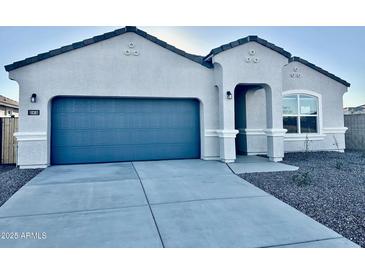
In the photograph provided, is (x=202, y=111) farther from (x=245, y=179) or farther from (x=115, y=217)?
(x=115, y=217)

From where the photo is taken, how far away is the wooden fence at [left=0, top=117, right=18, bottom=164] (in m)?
9.38

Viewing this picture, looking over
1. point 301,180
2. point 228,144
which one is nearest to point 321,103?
point 228,144

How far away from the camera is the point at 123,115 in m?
9.15

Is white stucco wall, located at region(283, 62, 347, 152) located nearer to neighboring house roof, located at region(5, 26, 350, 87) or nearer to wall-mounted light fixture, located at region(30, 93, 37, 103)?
neighboring house roof, located at region(5, 26, 350, 87)

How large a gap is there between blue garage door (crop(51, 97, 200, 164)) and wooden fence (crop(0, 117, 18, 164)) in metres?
2.29

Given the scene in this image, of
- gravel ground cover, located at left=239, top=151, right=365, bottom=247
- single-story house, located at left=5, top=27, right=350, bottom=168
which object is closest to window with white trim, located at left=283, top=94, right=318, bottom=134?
single-story house, located at left=5, top=27, right=350, bottom=168

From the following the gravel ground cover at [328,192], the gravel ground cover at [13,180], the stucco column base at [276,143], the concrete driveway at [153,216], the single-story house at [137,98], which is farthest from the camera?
the stucco column base at [276,143]

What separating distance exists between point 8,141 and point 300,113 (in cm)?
1303

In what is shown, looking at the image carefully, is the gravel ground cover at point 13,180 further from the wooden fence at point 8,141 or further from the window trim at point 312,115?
the window trim at point 312,115

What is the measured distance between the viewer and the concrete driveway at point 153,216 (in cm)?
303

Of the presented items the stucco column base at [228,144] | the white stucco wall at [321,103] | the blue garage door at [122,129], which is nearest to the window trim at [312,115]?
the white stucco wall at [321,103]

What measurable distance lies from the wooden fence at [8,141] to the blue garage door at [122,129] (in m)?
2.29

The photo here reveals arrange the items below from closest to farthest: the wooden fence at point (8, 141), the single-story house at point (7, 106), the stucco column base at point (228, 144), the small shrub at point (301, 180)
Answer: the small shrub at point (301, 180), the stucco column base at point (228, 144), the wooden fence at point (8, 141), the single-story house at point (7, 106)
